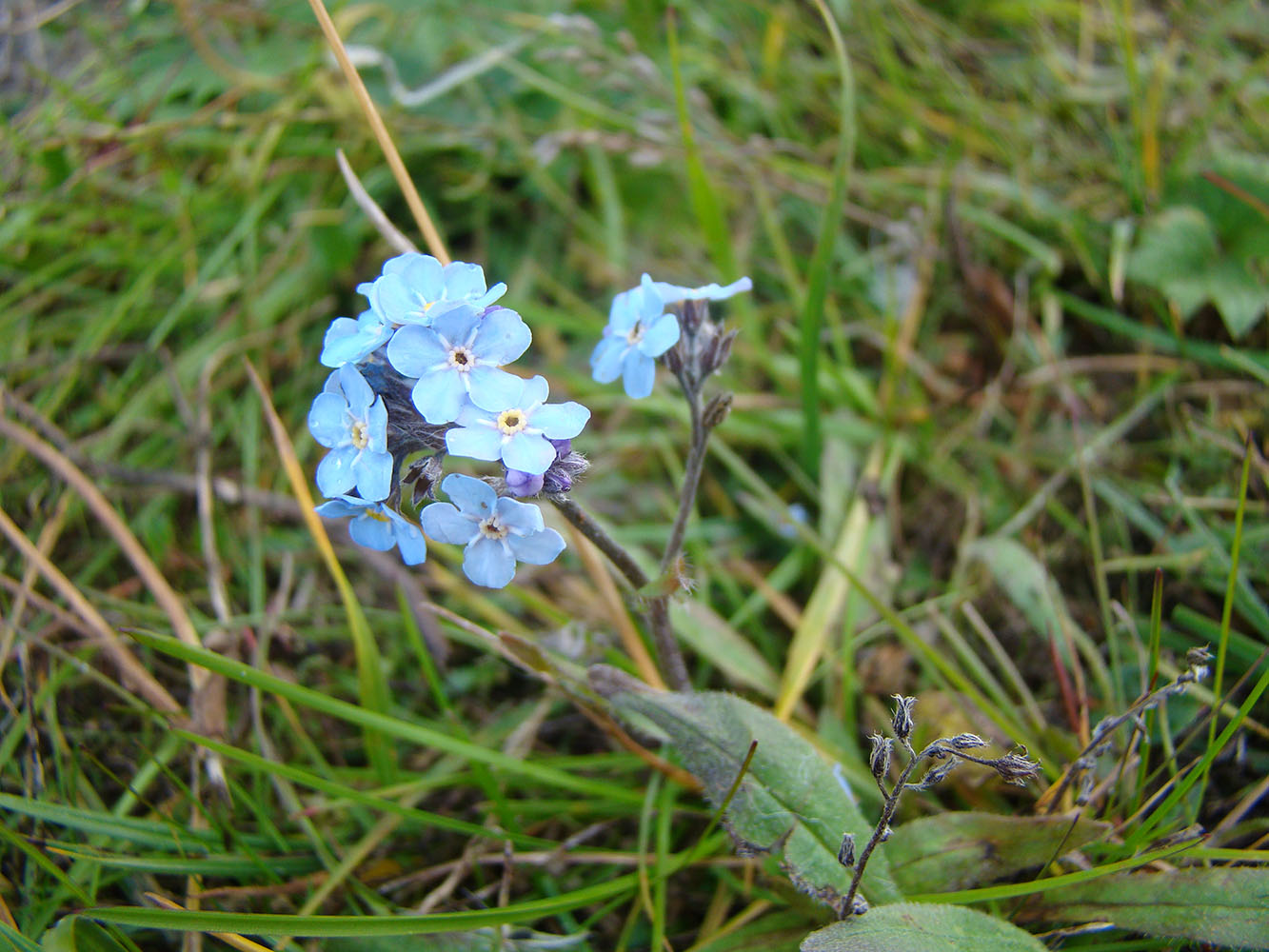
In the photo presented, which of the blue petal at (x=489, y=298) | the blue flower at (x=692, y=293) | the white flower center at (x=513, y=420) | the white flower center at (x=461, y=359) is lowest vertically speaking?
the white flower center at (x=513, y=420)

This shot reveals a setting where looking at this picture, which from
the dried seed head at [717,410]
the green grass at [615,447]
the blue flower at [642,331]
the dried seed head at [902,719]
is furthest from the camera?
the green grass at [615,447]

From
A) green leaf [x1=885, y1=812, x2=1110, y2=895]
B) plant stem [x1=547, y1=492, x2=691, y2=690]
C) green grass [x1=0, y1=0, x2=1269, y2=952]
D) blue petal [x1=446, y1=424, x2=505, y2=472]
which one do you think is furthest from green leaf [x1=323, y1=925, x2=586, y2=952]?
blue petal [x1=446, y1=424, x2=505, y2=472]

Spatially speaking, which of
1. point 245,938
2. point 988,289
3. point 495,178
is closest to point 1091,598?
point 988,289

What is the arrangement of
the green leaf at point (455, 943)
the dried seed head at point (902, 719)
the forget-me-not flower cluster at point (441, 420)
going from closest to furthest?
the dried seed head at point (902, 719), the forget-me-not flower cluster at point (441, 420), the green leaf at point (455, 943)

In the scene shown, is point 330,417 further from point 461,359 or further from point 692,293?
point 692,293

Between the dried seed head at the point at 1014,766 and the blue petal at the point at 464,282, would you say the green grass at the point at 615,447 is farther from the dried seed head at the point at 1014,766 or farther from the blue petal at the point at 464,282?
the blue petal at the point at 464,282

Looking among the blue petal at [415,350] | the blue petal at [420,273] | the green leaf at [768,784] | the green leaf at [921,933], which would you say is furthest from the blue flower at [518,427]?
the green leaf at [921,933]

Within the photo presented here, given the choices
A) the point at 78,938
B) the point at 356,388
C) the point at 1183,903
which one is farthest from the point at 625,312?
the point at 78,938
